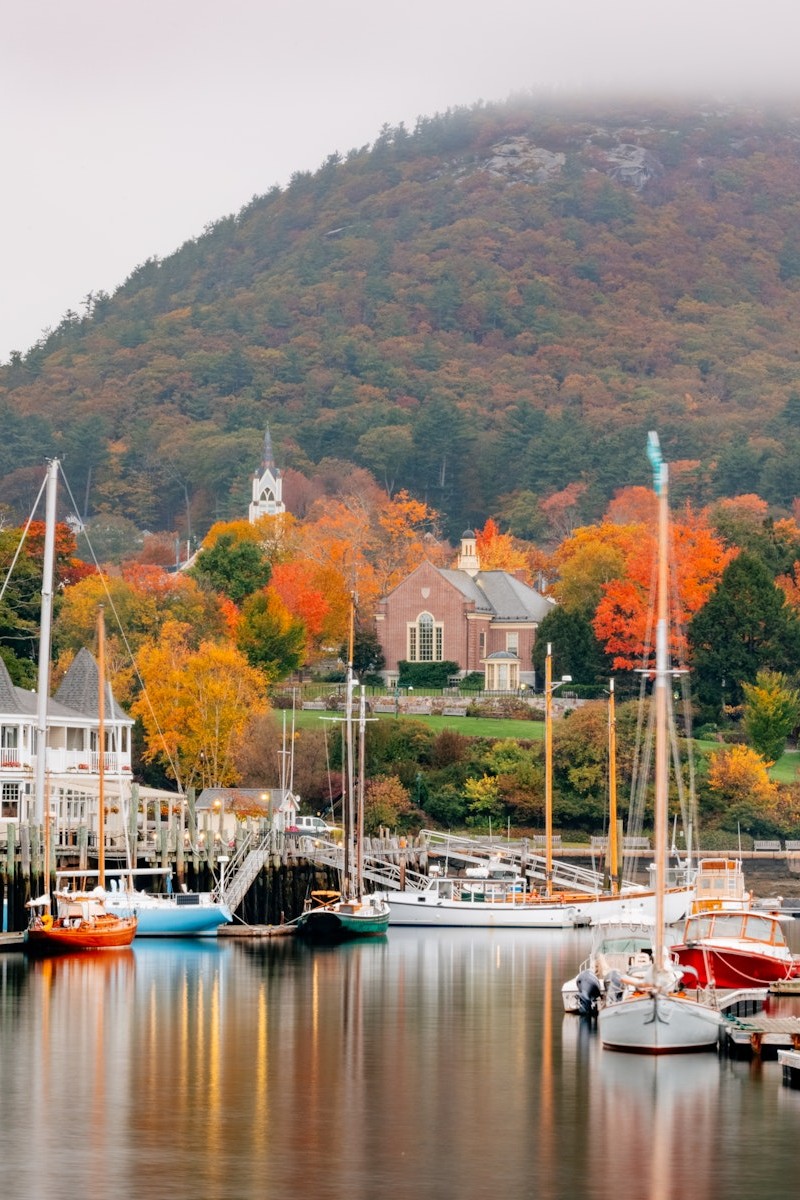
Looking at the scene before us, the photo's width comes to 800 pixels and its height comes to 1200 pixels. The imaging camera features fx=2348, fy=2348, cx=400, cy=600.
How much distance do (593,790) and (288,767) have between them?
1373cm

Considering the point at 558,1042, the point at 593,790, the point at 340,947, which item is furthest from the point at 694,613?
the point at 558,1042

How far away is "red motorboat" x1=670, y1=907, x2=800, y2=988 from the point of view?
170ft

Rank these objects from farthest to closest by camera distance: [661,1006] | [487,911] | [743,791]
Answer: [743,791] → [487,911] → [661,1006]

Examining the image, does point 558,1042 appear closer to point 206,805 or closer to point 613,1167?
point 613,1167

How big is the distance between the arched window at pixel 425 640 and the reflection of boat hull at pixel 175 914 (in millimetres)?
62728

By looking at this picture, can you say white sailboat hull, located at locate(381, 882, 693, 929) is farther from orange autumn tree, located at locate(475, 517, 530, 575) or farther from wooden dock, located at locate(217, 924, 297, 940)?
orange autumn tree, located at locate(475, 517, 530, 575)

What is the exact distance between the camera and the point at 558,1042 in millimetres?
48375

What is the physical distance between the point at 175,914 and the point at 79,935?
695 centimetres

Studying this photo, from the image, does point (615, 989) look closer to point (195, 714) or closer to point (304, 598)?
point (195, 714)

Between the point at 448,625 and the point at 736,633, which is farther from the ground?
the point at 448,625

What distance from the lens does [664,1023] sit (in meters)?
43.4

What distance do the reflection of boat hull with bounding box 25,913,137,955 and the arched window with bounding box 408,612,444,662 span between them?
6912 centimetres

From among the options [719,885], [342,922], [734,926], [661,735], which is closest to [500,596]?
[342,922]

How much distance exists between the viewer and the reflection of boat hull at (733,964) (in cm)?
5175
